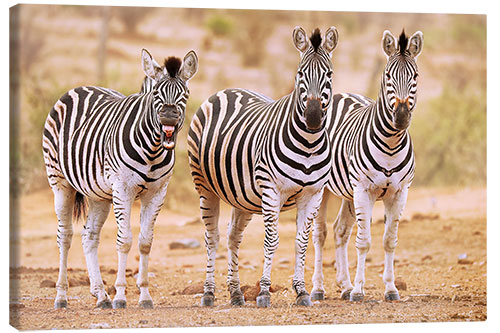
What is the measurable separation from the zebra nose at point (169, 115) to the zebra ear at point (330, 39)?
1667 mm

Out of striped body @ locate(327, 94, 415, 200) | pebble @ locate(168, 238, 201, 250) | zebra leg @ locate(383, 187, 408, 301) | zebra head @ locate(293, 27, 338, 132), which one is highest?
zebra head @ locate(293, 27, 338, 132)

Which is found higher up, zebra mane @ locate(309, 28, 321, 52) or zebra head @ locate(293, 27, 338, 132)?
zebra mane @ locate(309, 28, 321, 52)

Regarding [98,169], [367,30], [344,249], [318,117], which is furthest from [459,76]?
[98,169]

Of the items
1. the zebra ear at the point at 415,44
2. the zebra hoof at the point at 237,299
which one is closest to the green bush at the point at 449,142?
the zebra ear at the point at 415,44

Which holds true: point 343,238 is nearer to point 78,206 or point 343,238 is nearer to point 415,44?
point 415,44

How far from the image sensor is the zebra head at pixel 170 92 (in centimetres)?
797

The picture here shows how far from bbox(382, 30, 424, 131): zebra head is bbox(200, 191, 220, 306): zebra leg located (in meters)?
2.20

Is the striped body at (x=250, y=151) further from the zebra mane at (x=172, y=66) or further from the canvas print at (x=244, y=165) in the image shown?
the zebra mane at (x=172, y=66)

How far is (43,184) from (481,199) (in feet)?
22.9

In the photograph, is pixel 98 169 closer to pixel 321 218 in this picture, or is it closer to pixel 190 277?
pixel 321 218

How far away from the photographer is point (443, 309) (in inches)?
376

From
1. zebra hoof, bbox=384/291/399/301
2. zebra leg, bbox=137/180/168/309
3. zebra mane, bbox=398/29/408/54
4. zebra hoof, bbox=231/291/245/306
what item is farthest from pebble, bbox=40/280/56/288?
zebra mane, bbox=398/29/408/54

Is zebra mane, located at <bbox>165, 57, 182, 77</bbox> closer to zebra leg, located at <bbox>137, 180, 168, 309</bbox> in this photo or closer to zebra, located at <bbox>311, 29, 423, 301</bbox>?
zebra leg, located at <bbox>137, 180, 168, 309</bbox>

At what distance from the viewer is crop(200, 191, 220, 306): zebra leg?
363 inches
